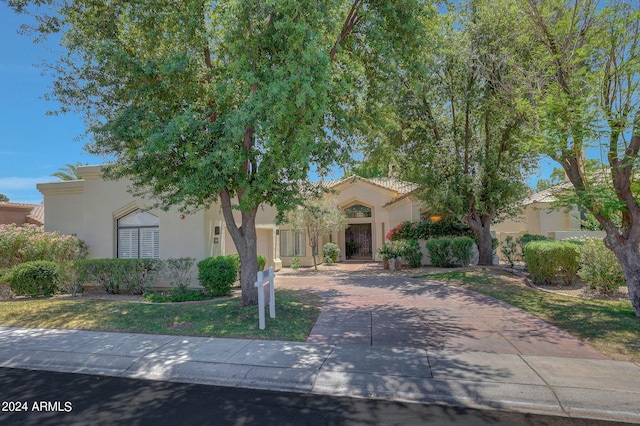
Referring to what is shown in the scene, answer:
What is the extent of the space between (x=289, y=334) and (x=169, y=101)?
20.1ft

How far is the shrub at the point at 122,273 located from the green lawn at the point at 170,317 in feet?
4.54

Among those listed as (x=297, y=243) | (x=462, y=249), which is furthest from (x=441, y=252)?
(x=297, y=243)

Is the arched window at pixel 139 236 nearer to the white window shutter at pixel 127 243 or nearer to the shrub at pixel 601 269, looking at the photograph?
the white window shutter at pixel 127 243

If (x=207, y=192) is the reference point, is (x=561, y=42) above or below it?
above

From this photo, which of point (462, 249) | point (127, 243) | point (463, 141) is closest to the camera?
point (127, 243)

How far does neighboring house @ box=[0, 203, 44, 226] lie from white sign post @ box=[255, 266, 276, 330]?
24132mm

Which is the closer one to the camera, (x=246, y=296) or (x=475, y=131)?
(x=246, y=296)

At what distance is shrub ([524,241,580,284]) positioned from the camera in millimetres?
11914

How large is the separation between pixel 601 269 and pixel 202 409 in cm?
1092

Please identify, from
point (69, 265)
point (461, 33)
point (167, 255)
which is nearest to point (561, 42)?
point (461, 33)

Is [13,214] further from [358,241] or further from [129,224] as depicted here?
[358,241]

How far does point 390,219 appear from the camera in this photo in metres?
23.2

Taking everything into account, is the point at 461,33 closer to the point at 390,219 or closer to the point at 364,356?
the point at 390,219

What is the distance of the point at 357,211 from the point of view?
26.0 meters
